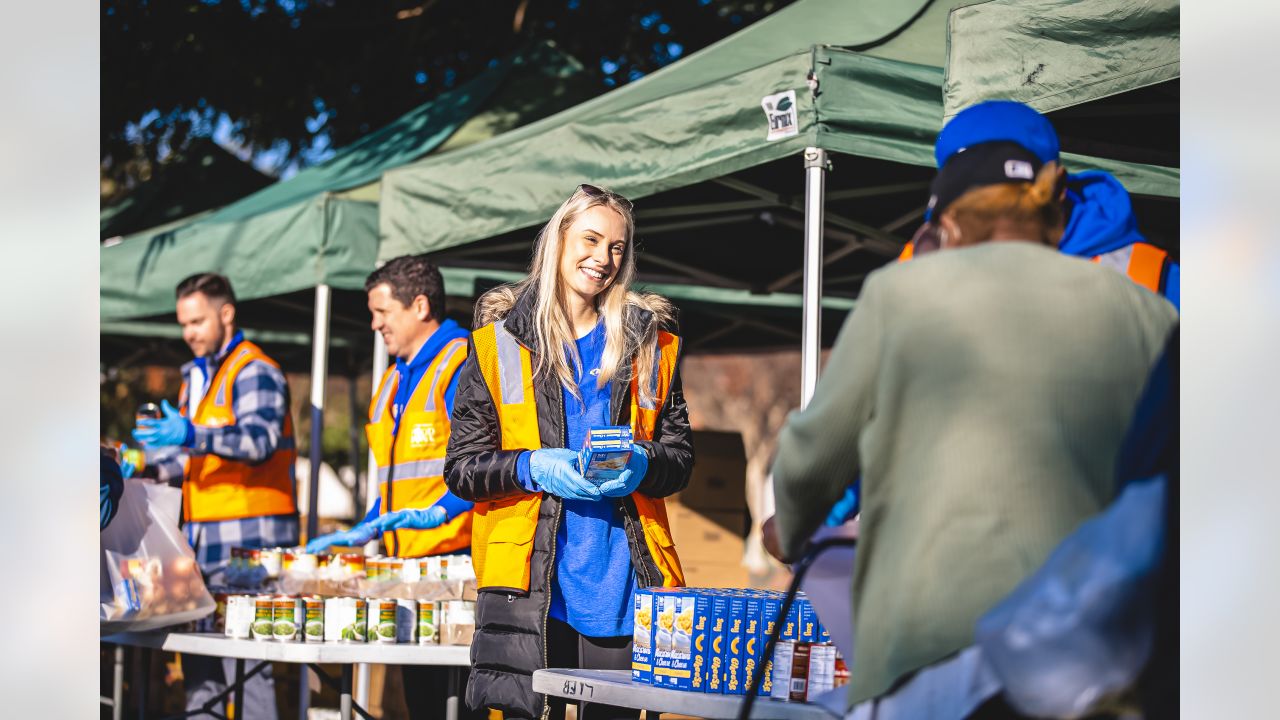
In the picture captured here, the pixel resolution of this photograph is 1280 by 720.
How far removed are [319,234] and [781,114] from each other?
124 inches

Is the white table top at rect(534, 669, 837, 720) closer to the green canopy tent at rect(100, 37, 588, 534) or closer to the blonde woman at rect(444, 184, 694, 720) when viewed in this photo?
the blonde woman at rect(444, 184, 694, 720)

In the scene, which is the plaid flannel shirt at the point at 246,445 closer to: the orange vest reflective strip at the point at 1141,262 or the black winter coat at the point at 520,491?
the black winter coat at the point at 520,491

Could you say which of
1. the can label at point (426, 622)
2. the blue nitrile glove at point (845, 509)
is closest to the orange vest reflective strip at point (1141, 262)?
the blue nitrile glove at point (845, 509)

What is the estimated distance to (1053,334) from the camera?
1.88 metres

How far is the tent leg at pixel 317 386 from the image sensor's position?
6895 mm

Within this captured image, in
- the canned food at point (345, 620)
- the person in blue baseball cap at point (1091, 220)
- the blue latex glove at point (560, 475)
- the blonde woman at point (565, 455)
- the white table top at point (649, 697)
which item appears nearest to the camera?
the person in blue baseball cap at point (1091, 220)

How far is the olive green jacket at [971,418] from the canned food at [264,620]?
2.94 metres

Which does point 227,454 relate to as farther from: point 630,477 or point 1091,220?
point 1091,220

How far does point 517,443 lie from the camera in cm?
346

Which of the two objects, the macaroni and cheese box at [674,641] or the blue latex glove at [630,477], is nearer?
the macaroni and cheese box at [674,641]

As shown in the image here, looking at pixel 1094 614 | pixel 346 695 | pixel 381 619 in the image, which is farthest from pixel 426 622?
pixel 1094 614

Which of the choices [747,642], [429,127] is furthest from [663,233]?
[747,642]

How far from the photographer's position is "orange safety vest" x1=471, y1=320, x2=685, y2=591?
3381mm
